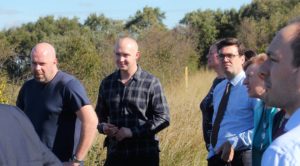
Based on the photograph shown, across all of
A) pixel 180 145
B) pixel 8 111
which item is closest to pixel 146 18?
pixel 180 145

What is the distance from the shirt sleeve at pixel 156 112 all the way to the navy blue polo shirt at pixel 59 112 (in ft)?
2.57

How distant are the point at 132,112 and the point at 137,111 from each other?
49mm

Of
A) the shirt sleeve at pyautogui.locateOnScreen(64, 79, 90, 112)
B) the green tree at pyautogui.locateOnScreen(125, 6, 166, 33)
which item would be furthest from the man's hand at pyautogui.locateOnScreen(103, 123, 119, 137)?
the green tree at pyautogui.locateOnScreen(125, 6, 166, 33)

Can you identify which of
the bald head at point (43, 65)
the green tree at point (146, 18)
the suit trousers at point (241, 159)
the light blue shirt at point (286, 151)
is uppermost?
the green tree at point (146, 18)

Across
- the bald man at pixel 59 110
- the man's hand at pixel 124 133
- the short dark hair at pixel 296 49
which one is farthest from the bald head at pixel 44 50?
the short dark hair at pixel 296 49

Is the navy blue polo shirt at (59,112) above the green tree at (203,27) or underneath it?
underneath

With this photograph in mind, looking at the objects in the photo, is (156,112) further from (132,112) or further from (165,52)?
(165,52)

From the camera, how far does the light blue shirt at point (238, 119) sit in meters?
5.36

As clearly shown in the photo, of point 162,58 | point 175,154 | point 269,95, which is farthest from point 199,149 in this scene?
point 162,58

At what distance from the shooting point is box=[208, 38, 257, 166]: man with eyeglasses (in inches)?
211

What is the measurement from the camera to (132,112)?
233 inches

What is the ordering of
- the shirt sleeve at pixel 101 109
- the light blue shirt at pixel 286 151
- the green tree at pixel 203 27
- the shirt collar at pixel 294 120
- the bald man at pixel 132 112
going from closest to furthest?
the light blue shirt at pixel 286 151 < the shirt collar at pixel 294 120 < the bald man at pixel 132 112 < the shirt sleeve at pixel 101 109 < the green tree at pixel 203 27

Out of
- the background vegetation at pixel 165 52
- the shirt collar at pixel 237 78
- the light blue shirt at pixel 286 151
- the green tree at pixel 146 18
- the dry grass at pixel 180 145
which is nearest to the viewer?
the light blue shirt at pixel 286 151

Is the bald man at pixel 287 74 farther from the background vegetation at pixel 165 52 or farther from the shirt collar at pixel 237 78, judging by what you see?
the background vegetation at pixel 165 52
